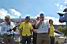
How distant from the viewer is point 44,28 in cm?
1101

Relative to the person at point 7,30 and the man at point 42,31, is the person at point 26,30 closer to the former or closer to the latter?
the man at point 42,31

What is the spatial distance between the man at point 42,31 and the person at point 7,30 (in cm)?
114

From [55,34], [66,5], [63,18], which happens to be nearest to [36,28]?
[55,34]

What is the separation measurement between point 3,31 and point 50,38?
1970 millimetres

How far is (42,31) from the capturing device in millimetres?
11047

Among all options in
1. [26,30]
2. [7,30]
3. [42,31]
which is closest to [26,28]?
[26,30]

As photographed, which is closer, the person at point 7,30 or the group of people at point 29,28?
the group of people at point 29,28

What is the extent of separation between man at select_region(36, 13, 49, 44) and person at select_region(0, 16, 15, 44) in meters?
1.14

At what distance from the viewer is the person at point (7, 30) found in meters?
11.1

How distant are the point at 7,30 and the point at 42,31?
1449 millimetres

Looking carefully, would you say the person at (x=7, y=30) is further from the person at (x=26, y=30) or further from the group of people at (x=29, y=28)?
the person at (x=26, y=30)

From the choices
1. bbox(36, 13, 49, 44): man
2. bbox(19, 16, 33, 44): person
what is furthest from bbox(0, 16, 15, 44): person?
bbox(36, 13, 49, 44): man

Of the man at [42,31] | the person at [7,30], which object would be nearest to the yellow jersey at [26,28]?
the man at [42,31]

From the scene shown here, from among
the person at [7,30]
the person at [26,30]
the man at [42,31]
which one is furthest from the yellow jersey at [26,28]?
the person at [7,30]
